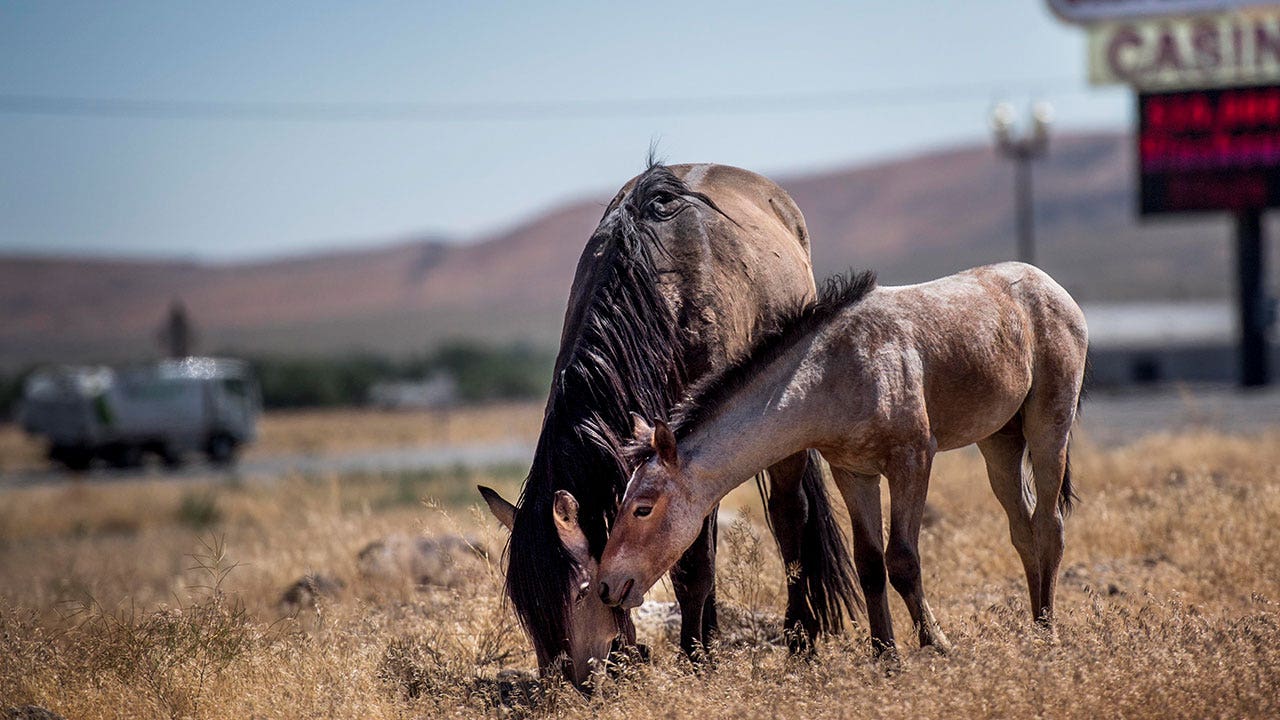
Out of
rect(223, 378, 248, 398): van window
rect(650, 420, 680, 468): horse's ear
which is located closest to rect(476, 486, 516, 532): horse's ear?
rect(650, 420, 680, 468): horse's ear

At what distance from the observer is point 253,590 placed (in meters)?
8.45

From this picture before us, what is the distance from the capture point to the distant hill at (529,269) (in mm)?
96125

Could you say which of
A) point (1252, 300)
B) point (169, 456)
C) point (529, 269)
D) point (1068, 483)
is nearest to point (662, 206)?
point (1068, 483)

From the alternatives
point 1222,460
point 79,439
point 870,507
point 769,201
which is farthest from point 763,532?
point 79,439

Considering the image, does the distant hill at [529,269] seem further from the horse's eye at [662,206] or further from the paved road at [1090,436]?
the horse's eye at [662,206]

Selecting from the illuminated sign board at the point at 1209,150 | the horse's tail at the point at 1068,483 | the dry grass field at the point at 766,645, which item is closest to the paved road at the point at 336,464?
the illuminated sign board at the point at 1209,150

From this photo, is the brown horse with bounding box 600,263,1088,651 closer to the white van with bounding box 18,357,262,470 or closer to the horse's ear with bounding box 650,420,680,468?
the horse's ear with bounding box 650,420,680,468

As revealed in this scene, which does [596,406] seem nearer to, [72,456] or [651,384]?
[651,384]

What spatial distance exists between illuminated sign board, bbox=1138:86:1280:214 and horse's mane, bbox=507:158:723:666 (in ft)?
56.5

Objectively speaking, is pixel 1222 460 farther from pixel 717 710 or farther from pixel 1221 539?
pixel 717 710

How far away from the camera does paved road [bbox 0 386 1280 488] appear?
18531 mm

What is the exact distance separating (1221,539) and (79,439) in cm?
2948

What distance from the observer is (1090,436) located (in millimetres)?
16906

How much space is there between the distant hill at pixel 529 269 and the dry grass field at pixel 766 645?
67.0m
